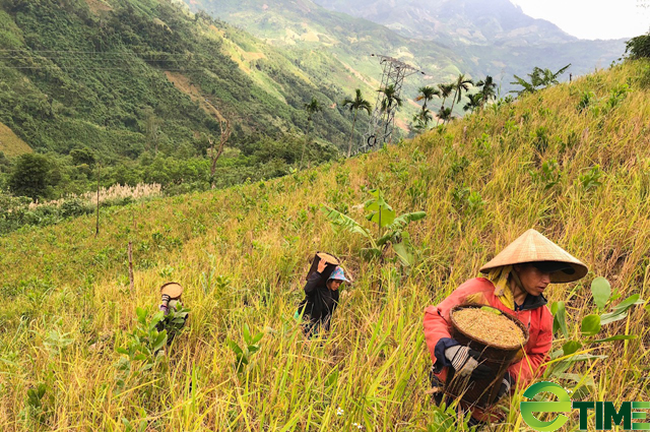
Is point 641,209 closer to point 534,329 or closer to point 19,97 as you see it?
point 534,329

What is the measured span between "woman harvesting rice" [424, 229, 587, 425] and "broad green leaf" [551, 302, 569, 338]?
76 mm

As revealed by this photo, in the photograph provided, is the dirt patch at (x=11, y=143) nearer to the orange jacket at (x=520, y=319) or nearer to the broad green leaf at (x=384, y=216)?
the broad green leaf at (x=384, y=216)

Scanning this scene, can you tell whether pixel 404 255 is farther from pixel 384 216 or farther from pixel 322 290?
pixel 322 290

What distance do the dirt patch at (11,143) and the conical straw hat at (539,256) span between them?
3457 inches

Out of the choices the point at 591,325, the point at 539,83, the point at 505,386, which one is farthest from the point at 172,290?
the point at 539,83

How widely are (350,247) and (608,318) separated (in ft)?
7.88

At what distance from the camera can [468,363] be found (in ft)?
4.45

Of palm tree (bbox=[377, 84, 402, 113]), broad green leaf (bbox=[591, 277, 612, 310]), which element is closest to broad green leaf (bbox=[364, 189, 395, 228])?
broad green leaf (bbox=[591, 277, 612, 310])

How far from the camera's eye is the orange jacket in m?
1.60

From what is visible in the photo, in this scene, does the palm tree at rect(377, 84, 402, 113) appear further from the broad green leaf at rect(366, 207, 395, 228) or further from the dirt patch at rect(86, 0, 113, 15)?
the dirt patch at rect(86, 0, 113, 15)

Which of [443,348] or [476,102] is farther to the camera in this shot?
[476,102]

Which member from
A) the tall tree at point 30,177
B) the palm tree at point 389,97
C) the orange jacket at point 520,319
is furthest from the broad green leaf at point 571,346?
the tall tree at point 30,177

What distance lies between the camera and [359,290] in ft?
8.99

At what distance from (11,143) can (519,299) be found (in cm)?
9395
